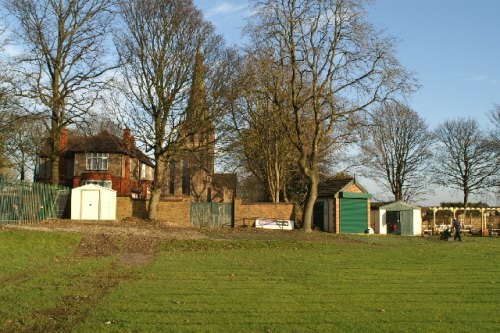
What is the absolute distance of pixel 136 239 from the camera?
24922mm

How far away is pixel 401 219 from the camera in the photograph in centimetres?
4378

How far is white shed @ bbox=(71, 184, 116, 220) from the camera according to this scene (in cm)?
3462

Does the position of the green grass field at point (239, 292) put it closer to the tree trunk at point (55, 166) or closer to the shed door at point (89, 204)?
the shed door at point (89, 204)

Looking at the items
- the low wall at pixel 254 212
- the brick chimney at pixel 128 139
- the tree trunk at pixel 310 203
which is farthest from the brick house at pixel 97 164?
the tree trunk at pixel 310 203

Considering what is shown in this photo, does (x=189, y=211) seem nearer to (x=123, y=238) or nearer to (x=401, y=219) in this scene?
(x=123, y=238)

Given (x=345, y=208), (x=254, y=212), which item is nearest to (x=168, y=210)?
(x=254, y=212)

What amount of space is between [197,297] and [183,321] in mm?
2239

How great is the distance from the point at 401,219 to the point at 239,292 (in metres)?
34.2

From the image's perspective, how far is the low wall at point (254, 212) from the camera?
1539 inches

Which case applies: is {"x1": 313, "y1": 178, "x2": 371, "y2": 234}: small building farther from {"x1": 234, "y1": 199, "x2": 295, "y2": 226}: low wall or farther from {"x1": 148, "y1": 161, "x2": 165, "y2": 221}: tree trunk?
{"x1": 148, "y1": 161, "x2": 165, "y2": 221}: tree trunk

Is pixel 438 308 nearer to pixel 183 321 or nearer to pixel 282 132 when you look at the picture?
pixel 183 321

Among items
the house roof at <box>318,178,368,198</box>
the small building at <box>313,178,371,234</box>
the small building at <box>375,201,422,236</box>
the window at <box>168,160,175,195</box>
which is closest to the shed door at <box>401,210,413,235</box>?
the small building at <box>375,201,422,236</box>

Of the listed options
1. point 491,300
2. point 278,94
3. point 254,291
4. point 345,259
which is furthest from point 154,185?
point 491,300

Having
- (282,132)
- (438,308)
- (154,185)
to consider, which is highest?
(282,132)
